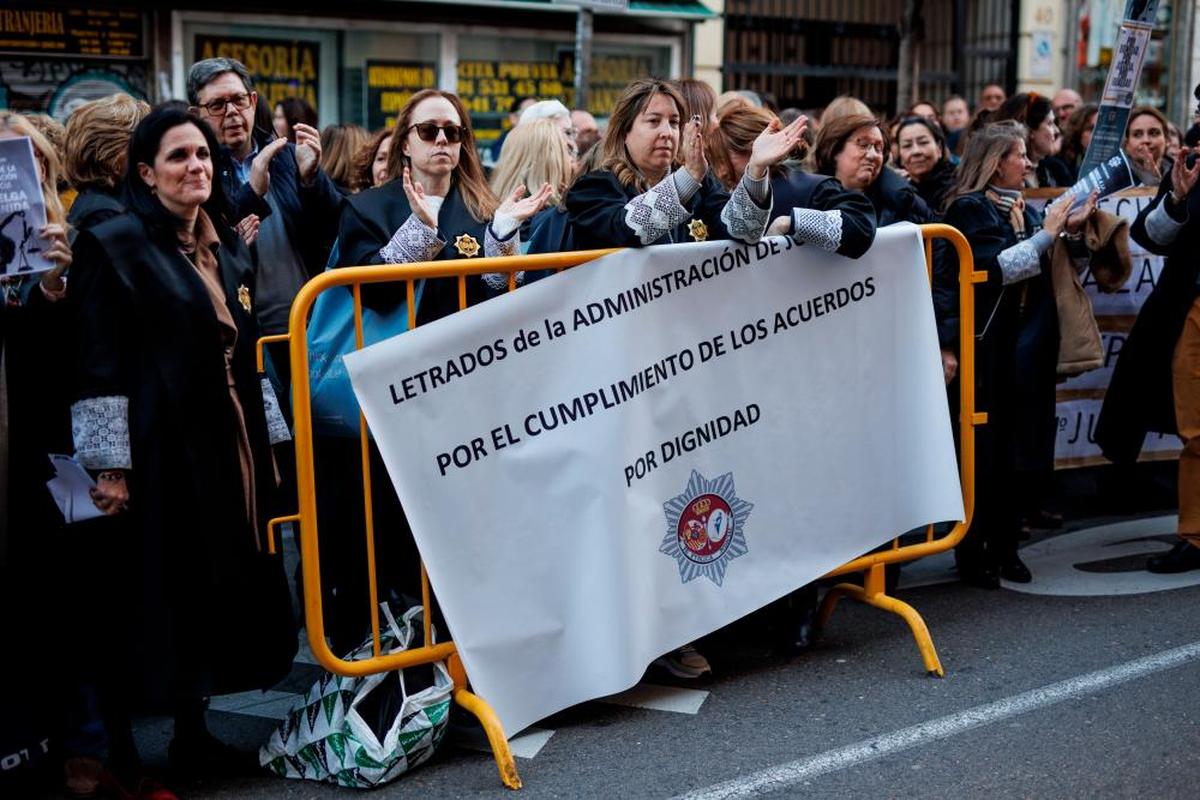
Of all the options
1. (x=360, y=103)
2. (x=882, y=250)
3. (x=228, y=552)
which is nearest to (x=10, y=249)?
(x=228, y=552)

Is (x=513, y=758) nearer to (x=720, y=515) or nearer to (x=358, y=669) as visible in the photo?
(x=358, y=669)

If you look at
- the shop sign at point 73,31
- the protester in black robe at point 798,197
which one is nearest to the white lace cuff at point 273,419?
the protester in black robe at point 798,197

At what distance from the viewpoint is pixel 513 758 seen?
4.34 metres

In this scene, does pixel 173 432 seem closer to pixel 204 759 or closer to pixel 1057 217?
pixel 204 759

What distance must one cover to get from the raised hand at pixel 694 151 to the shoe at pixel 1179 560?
2773mm

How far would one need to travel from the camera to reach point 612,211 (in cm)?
476

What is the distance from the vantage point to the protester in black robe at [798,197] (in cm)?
491

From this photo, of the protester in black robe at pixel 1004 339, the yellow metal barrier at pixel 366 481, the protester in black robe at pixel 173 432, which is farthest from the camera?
the protester in black robe at pixel 1004 339

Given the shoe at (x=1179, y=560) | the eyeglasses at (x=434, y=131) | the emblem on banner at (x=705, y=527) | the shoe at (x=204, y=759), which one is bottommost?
the shoe at (x=204, y=759)

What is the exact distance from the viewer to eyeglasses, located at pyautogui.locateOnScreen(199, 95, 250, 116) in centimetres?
592

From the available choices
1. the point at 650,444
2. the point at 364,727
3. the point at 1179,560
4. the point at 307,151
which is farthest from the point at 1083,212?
the point at 364,727

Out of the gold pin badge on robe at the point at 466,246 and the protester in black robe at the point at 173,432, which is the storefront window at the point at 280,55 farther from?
the protester in black robe at the point at 173,432

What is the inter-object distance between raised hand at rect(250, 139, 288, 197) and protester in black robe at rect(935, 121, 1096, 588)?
2669 millimetres

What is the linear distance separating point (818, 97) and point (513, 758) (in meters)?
14.8
